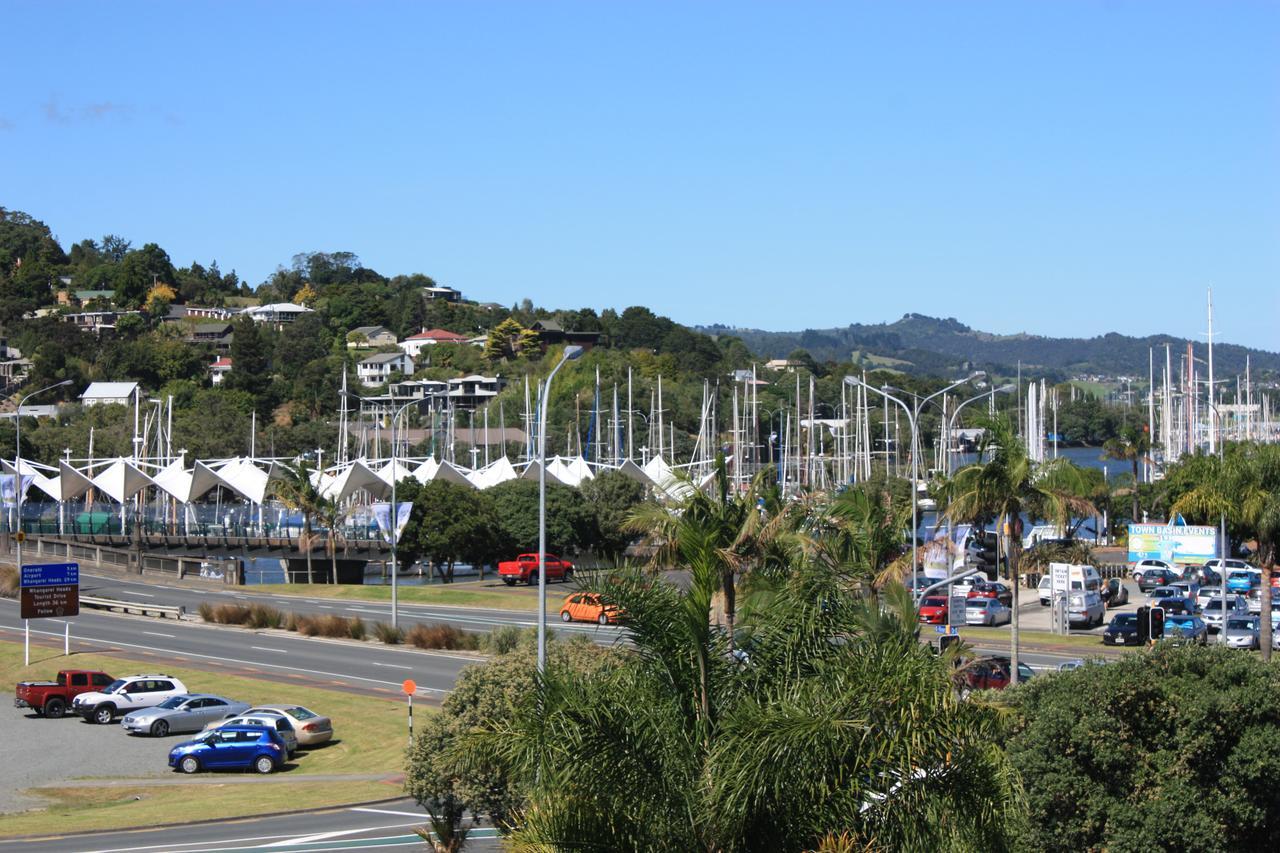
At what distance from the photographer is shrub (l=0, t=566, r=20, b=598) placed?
61844 mm

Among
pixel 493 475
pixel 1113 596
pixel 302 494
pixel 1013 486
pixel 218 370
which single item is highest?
pixel 218 370

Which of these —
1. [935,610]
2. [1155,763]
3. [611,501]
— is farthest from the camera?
[611,501]

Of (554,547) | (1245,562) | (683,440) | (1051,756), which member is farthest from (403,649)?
(683,440)

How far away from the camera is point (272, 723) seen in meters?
33.3

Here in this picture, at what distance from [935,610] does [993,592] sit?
8871 mm

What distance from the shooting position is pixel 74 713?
39.2 m

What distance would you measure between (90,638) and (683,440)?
101 meters

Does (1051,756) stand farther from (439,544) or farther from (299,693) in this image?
(439,544)

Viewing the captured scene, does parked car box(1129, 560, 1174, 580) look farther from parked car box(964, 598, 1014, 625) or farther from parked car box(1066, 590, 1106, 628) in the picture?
parked car box(964, 598, 1014, 625)

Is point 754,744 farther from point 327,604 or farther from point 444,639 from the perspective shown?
point 327,604

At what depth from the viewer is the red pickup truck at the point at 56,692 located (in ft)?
129

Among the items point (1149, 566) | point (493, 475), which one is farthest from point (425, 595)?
point (493, 475)

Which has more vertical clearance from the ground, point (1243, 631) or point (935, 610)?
point (935, 610)

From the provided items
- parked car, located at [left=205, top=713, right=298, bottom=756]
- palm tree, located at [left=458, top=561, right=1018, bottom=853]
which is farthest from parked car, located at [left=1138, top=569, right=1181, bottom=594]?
palm tree, located at [left=458, top=561, right=1018, bottom=853]
